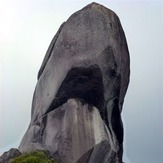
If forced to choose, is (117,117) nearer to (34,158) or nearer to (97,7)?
(97,7)

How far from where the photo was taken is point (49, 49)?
20.1 meters

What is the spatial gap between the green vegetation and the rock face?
812 mm

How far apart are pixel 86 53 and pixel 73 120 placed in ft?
7.97

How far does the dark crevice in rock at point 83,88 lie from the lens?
706 inches

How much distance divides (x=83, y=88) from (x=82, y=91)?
0.37 ft

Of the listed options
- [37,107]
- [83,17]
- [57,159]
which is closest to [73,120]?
[57,159]

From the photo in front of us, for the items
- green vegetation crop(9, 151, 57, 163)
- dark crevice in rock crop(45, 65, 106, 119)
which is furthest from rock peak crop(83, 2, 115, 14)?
green vegetation crop(9, 151, 57, 163)

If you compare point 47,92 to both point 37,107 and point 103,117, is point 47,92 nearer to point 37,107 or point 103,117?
point 37,107

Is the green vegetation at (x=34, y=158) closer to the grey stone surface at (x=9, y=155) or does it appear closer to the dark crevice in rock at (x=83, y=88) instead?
the grey stone surface at (x=9, y=155)

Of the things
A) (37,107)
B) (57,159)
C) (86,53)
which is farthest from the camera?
(37,107)

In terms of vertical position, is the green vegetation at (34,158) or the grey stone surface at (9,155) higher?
the green vegetation at (34,158)

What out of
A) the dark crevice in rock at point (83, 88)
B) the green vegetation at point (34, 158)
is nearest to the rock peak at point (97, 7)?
the dark crevice in rock at point (83, 88)

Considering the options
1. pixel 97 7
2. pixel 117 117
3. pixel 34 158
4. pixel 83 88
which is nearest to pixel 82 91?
pixel 83 88

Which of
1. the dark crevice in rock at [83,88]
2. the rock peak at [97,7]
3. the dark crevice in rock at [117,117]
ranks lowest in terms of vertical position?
the dark crevice in rock at [117,117]
